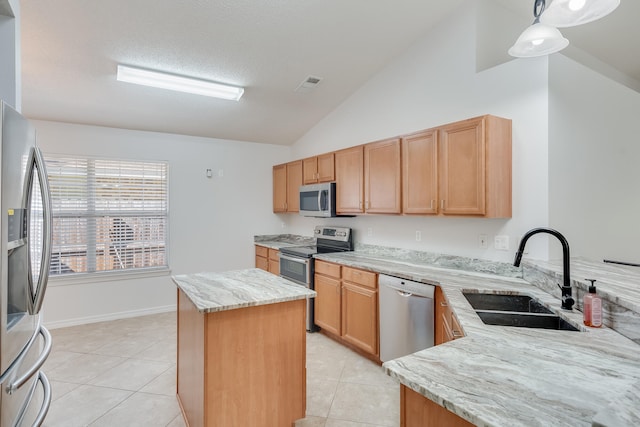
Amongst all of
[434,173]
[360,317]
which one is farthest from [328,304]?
[434,173]

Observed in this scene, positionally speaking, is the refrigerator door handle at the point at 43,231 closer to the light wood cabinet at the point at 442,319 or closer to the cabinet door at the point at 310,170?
the light wood cabinet at the point at 442,319

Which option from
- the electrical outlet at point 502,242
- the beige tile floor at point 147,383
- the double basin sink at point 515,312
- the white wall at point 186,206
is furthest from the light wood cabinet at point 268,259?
the double basin sink at point 515,312

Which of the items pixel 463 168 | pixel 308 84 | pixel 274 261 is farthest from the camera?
pixel 274 261

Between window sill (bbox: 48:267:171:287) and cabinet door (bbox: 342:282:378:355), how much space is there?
2.66 meters

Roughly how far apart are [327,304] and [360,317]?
20.2 inches

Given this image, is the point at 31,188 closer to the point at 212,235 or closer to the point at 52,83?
the point at 52,83

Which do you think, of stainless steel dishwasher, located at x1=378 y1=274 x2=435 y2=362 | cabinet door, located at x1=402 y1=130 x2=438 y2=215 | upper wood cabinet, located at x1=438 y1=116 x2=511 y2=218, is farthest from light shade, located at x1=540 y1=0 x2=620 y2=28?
stainless steel dishwasher, located at x1=378 y1=274 x2=435 y2=362

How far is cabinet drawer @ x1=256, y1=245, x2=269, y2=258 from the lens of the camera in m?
4.75

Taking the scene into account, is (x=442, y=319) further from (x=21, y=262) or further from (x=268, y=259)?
(x=268, y=259)

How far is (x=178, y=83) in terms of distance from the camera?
3236 mm

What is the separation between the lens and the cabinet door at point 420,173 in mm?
2736

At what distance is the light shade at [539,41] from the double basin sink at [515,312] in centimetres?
146

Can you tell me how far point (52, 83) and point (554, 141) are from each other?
4.42 m

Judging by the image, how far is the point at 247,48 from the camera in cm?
296
